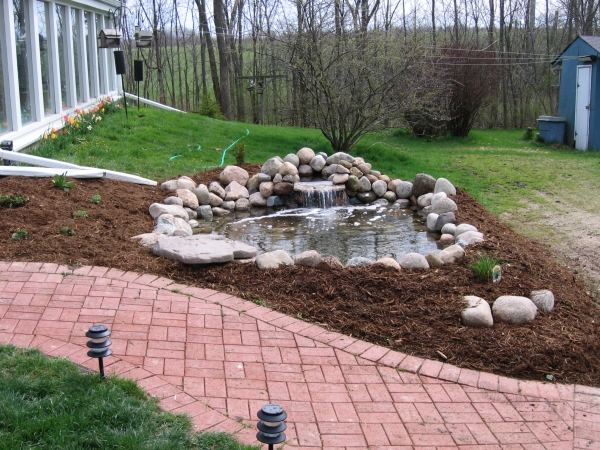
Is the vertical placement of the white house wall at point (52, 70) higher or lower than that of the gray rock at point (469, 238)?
higher

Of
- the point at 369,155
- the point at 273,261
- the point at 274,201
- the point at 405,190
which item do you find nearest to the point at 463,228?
the point at 405,190

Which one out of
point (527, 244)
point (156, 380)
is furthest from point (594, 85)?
point (156, 380)

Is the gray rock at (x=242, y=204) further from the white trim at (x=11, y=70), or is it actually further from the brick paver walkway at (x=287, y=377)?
the brick paver walkway at (x=287, y=377)

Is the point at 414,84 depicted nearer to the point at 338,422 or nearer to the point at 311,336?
the point at 311,336

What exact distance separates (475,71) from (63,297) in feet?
46.4

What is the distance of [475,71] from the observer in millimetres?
16203

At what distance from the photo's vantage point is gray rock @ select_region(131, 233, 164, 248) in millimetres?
5836

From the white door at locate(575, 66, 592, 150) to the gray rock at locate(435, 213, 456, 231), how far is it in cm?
878

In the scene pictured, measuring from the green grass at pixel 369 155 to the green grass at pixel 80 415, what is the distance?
6.17 m

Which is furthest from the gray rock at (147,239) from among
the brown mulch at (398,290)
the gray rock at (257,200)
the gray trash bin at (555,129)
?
the gray trash bin at (555,129)

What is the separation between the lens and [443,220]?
771 cm

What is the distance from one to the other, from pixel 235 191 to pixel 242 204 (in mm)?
273

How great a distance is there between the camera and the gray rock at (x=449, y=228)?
289 inches

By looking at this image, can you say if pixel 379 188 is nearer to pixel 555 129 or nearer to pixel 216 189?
pixel 216 189
